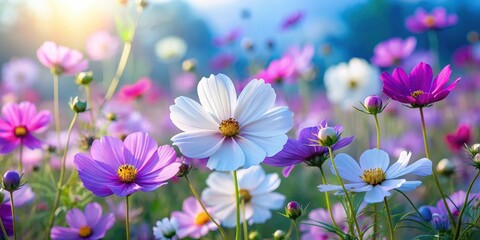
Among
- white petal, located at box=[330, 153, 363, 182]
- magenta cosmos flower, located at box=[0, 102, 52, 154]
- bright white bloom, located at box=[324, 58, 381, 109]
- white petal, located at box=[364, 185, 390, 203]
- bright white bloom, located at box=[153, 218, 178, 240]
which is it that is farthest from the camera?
bright white bloom, located at box=[324, 58, 381, 109]

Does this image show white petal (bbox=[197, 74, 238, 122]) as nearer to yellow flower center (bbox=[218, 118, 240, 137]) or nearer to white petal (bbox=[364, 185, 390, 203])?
yellow flower center (bbox=[218, 118, 240, 137])

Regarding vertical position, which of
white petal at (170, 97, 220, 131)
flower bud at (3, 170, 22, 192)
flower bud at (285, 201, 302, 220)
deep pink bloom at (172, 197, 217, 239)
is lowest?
deep pink bloom at (172, 197, 217, 239)

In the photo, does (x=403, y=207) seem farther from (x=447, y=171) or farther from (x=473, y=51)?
(x=473, y=51)

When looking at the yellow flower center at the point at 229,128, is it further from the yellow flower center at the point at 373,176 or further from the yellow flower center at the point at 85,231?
the yellow flower center at the point at 85,231

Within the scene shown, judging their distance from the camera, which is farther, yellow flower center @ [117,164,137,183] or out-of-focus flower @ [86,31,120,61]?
out-of-focus flower @ [86,31,120,61]

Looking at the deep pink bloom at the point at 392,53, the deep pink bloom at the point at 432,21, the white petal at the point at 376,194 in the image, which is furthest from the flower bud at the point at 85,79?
the deep pink bloom at the point at 432,21

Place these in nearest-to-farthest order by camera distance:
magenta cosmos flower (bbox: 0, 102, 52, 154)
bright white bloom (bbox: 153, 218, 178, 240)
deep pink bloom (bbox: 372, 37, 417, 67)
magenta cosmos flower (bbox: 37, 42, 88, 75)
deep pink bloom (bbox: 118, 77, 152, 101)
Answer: bright white bloom (bbox: 153, 218, 178, 240) < magenta cosmos flower (bbox: 0, 102, 52, 154) < magenta cosmos flower (bbox: 37, 42, 88, 75) < deep pink bloom (bbox: 118, 77, 152, 101) < deep pink bloom (bbox: 372, 37, 417, 67)

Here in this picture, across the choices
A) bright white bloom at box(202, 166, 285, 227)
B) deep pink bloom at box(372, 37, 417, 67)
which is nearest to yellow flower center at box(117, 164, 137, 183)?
bright white bloom at box(202, 166, 285, 227)

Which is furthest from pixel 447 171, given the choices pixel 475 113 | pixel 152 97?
pixel 152 97
